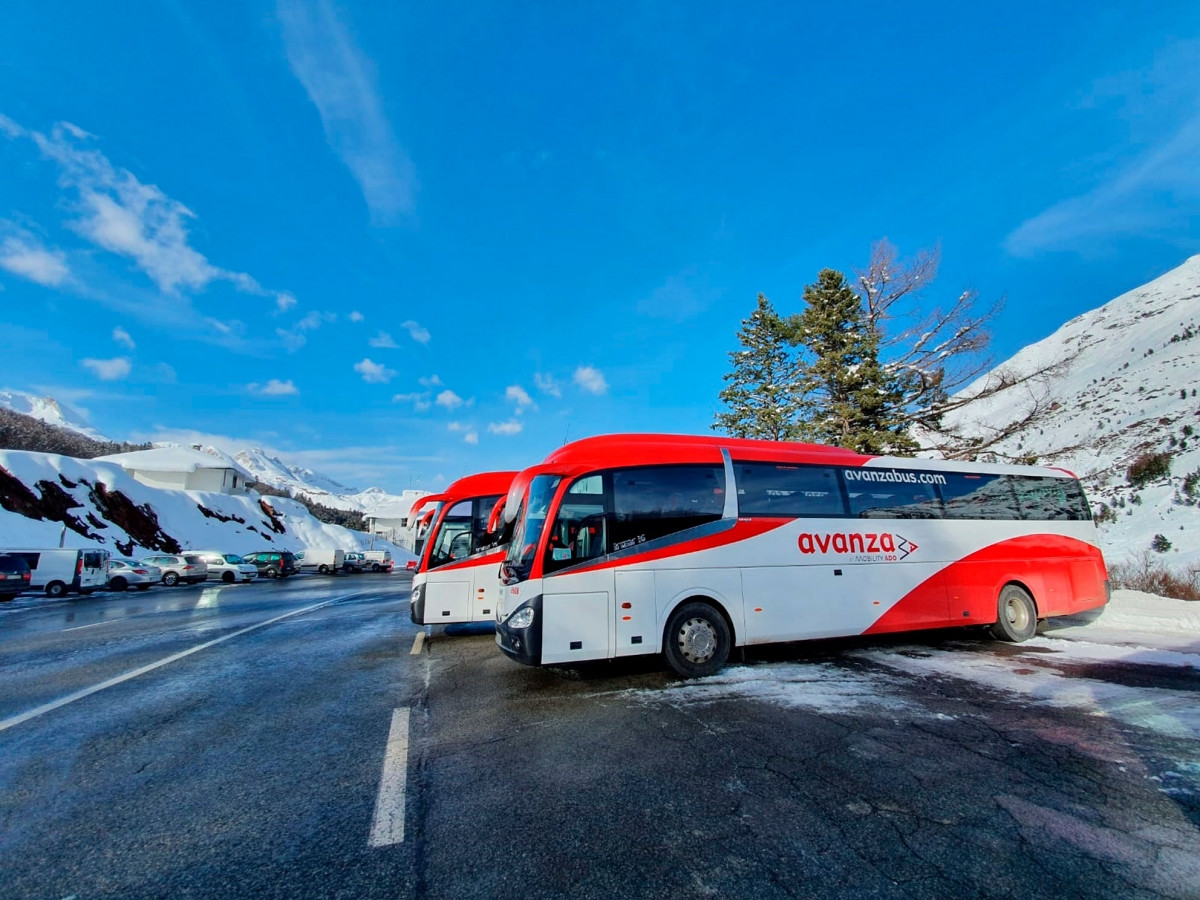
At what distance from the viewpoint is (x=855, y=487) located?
8172 mm

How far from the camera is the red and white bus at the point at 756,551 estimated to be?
646 centimetres

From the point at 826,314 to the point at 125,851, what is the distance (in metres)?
25.3

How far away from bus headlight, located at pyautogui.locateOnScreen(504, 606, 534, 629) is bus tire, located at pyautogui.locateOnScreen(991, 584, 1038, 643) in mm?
7843

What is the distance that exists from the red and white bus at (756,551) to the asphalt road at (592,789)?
75cm

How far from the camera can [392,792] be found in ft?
12.0

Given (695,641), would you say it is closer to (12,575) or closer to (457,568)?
(457,568)

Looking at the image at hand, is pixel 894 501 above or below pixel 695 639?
above

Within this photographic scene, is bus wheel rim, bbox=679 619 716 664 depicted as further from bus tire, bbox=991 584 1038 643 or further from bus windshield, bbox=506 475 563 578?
bus tire, bbox=991 584 1038 643

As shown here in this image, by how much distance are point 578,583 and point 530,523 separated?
103cm

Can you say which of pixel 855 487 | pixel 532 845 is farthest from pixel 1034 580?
pixel 532 845

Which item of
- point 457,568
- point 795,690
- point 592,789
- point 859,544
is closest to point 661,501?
point 795,690

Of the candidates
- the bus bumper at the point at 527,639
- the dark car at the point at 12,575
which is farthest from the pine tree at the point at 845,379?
the dark car at the point at 12,575

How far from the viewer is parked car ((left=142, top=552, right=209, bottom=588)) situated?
29875 mm

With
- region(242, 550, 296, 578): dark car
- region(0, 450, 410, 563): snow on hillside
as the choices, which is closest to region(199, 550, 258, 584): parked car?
region(242, 550, 296, 578): dark car
